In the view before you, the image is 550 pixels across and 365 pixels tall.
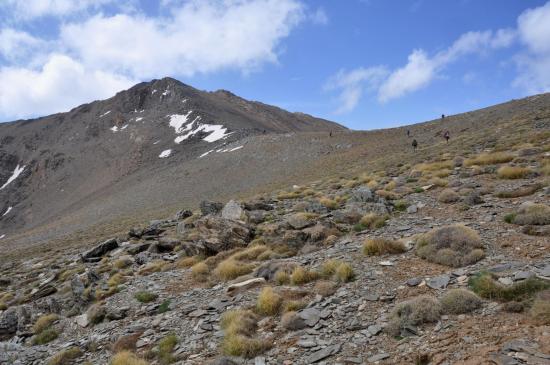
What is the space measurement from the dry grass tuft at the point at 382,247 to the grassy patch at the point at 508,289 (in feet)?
11.0

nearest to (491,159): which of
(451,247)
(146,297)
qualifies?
(451,247)

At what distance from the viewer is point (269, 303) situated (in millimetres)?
9352

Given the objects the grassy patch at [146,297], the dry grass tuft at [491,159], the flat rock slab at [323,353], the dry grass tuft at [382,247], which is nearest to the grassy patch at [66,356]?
the grassy patch at [146,297]

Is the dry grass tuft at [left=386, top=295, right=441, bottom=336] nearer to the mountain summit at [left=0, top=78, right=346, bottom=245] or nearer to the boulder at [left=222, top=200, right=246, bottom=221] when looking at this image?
the boulder at [left=222, top=200, right=246, bottom=221]

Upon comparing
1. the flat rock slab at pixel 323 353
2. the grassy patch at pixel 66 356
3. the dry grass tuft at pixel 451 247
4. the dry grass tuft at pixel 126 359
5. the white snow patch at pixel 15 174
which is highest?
the white snow patch at pixel 15 174

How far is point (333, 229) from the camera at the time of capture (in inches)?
568

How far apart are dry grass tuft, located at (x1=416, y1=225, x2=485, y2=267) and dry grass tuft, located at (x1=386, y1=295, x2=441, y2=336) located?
7.68ft

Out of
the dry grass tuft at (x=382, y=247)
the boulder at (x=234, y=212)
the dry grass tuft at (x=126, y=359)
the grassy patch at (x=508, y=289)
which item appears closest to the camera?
the grassy patch at (x=508, y=289)

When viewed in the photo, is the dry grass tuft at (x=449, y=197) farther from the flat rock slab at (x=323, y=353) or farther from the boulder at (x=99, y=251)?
the boulder at (x=99, y=251)

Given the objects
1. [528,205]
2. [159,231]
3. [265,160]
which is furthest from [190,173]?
[528,205]

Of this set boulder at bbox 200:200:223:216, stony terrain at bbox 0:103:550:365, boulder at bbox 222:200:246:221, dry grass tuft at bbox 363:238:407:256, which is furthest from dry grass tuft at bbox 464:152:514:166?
boulder at bbox 200:200:223:216

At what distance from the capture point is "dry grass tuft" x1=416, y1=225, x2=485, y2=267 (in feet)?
30.0

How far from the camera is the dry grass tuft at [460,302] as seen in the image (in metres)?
7.01

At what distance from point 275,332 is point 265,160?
51574mm
